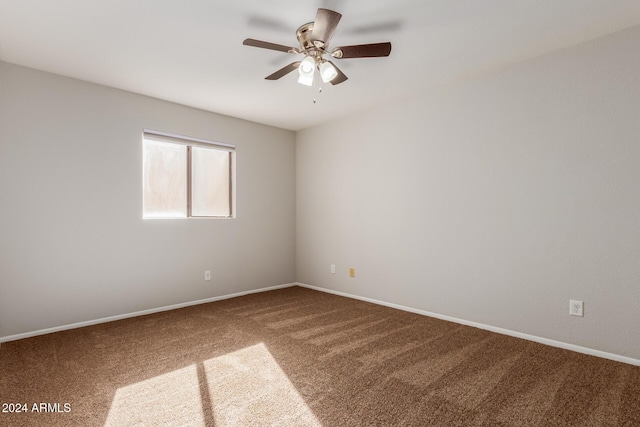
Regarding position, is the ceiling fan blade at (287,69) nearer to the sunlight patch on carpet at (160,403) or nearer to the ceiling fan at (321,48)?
the ceiling fan at (321,48)

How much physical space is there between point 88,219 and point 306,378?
266cm

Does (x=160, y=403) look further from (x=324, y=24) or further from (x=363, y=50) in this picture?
(x=363, y=50)

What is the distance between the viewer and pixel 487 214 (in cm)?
319

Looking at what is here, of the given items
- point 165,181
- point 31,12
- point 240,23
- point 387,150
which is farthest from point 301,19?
point 165,181

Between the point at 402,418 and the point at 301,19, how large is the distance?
8.20 ft

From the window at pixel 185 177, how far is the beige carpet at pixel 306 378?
140cm

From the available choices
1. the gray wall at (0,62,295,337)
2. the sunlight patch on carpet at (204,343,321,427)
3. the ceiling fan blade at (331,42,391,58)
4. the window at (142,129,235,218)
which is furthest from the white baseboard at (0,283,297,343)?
the ceiling fan blade at (331,42,391,58)

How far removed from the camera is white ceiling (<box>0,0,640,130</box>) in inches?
86.1

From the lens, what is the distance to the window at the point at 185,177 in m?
3.89

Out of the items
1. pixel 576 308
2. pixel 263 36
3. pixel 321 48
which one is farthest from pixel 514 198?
pixel 263 36

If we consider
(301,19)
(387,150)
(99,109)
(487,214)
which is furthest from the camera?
(387,150)

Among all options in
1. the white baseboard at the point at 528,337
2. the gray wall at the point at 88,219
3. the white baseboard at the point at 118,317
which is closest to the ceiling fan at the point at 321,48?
the gray wall at the point at 88,219

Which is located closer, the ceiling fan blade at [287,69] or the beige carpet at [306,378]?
the beige carpet at [306,378]

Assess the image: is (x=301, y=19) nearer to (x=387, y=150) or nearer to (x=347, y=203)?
(x=387, y=150)
